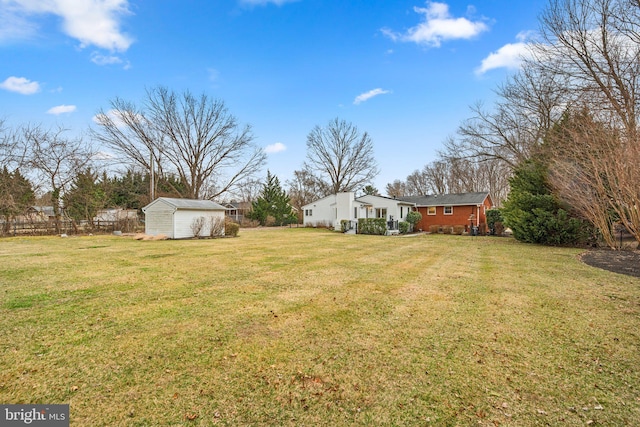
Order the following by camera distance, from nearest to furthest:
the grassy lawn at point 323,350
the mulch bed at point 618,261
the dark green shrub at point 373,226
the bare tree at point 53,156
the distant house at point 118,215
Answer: the grassy lawn at point 323,350 < the mulch bed at point 618,261 < the bare tree at point 53,156 < the dark green shrub at point 373,226 < the distant house at point 118,215

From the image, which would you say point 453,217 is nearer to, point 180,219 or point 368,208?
point 368,208

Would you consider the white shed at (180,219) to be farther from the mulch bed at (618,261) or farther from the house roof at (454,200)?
the mulch bed at (618,261)

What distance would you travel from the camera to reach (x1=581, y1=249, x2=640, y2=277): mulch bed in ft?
25.3

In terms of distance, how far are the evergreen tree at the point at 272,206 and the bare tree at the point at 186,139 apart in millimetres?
4411

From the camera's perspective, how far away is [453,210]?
81.8 ft

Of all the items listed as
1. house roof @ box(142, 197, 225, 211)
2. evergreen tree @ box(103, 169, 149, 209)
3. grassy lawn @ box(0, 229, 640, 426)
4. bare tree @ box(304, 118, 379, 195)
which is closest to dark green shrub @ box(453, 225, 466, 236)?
bare tree @ box(304, 118, 379, 195)

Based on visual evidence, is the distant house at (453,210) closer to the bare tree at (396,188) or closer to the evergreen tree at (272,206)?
the evergreen tree at (272,206)

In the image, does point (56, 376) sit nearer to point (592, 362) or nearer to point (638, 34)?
point (592, 362)

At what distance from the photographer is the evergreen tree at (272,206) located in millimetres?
34344

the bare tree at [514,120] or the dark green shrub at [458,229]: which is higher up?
the bare tree at [514,120]

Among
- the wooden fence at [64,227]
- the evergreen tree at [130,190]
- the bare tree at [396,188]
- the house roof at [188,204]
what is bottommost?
the wooden fence at [64,227]

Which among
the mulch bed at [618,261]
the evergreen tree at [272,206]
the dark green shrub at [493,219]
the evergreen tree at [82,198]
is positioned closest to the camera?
the mulch bed at [618,261]

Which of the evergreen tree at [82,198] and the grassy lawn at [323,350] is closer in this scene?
the grassy lawn at [323,350]
